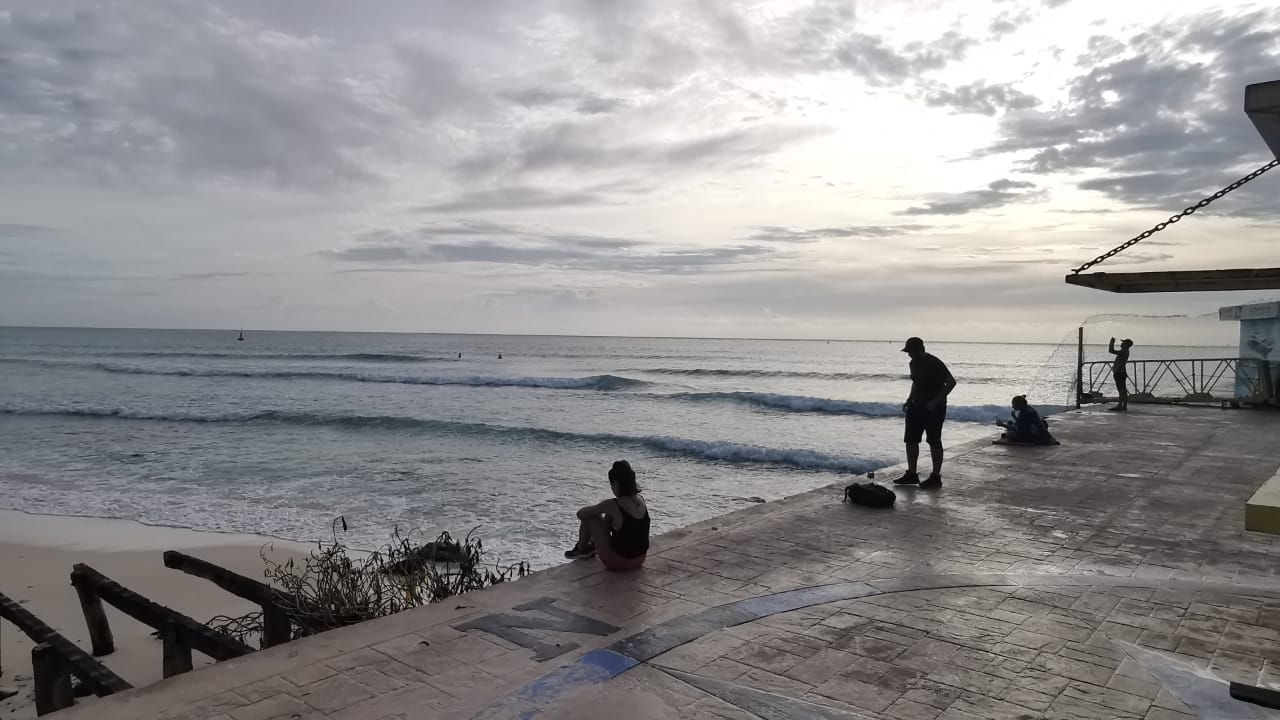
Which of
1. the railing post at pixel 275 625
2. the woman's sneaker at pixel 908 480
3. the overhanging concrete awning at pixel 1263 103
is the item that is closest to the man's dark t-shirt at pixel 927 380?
the woman's sneaker at pixel 908 480

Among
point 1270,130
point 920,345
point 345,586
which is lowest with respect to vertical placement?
point 345,586

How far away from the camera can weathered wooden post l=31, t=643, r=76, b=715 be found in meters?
3.88

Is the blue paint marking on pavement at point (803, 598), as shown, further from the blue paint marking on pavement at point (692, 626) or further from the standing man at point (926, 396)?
the standing man at point (926, 396)

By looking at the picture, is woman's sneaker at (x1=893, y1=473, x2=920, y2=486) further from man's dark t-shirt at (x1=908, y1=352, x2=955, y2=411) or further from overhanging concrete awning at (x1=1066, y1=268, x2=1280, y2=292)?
overhanging concrete awning at (x1=1066, y1=268, x2=1280, y2=292)

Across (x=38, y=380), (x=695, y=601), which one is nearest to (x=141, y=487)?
(x=695, y=601)

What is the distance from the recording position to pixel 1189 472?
9172 millimetres

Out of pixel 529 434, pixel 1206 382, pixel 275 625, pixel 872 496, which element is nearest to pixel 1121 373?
pixel 1206 382

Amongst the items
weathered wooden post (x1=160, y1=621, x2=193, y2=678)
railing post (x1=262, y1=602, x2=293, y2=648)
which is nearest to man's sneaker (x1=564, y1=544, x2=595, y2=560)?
railing post (x1=262, y1=602, x2=293, y2=648)

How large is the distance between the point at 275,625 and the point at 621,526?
222 cm

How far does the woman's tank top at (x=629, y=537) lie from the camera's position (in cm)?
523

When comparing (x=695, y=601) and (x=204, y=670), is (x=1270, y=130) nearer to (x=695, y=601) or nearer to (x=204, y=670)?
(x=695, y=601)

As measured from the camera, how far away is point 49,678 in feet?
12.8

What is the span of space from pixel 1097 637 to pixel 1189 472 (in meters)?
6.47

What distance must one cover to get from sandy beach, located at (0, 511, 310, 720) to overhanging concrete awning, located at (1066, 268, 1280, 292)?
681 cm
